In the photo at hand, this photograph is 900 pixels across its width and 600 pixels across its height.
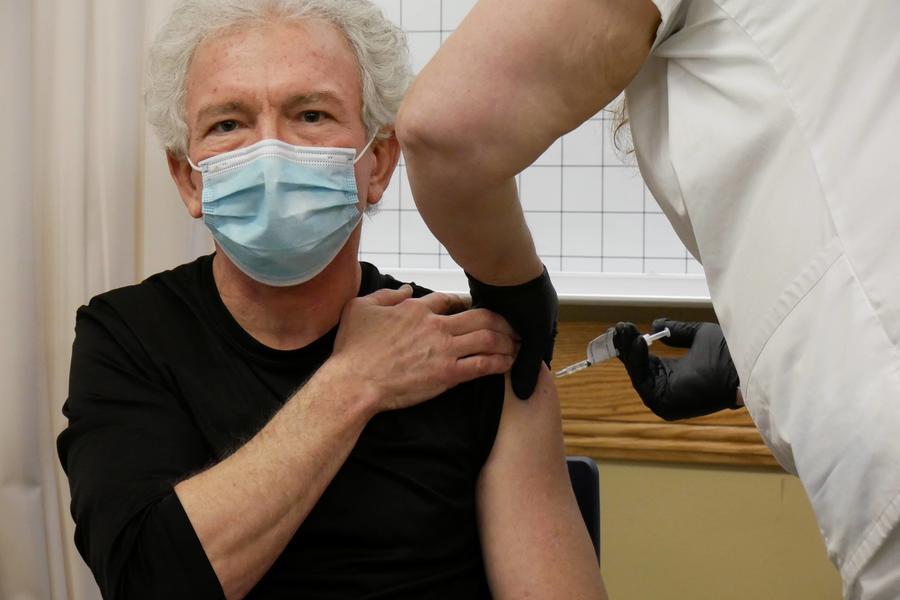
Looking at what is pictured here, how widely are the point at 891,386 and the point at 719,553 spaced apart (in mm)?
1483

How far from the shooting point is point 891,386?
81 centimetres

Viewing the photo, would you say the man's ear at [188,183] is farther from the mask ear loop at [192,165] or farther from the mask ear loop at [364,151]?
the mask ear loop at [364,151]

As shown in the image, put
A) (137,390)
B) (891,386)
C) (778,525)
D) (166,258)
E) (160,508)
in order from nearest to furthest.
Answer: (891,386) < (160,508) < (137,390) < (166,258) < (778,525)

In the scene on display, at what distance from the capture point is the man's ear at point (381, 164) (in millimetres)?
1529

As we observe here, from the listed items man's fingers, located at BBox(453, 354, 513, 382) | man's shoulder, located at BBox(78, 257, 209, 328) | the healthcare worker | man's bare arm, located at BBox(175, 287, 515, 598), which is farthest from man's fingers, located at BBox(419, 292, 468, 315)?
the healthcare worker

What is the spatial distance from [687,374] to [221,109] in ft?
2.64

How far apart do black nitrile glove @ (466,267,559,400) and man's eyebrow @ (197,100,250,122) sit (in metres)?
0.40

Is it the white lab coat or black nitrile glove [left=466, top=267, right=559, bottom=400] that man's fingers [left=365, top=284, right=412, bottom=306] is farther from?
the white lab coat

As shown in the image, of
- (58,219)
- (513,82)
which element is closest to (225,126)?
(513,82)

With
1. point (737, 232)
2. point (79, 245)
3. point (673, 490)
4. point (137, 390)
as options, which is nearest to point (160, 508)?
point (137, 390)

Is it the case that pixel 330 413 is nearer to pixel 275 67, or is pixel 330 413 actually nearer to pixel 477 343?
pixel 477 343

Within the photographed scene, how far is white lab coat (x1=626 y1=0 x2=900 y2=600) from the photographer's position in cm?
82

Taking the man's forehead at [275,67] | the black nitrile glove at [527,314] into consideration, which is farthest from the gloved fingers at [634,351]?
the man's forehead at [275,67]

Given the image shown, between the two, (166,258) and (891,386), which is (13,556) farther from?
(891,386)
